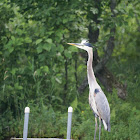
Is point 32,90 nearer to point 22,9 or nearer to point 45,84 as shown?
point 45,84

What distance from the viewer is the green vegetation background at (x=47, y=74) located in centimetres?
569

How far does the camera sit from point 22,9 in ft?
20.3

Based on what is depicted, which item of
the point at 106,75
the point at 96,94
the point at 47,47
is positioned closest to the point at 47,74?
the point at 47,47

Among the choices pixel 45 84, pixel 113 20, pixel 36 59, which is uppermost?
pixel 113 20

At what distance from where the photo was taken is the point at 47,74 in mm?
6508

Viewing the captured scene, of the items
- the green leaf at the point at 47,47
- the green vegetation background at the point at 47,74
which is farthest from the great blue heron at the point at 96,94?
the green leaf at the point at 47,47

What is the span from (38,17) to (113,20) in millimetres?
1450

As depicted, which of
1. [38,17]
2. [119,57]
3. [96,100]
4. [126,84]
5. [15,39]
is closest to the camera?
[96,100]

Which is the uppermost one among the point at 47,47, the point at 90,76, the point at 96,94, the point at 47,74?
the point at 47,47

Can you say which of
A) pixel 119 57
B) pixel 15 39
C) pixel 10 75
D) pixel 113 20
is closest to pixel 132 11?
pixel 113 20

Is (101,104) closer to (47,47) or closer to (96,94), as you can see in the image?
(96,94)

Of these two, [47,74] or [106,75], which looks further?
[106,75]

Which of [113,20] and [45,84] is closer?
[113,20]

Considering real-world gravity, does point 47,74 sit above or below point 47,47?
below
